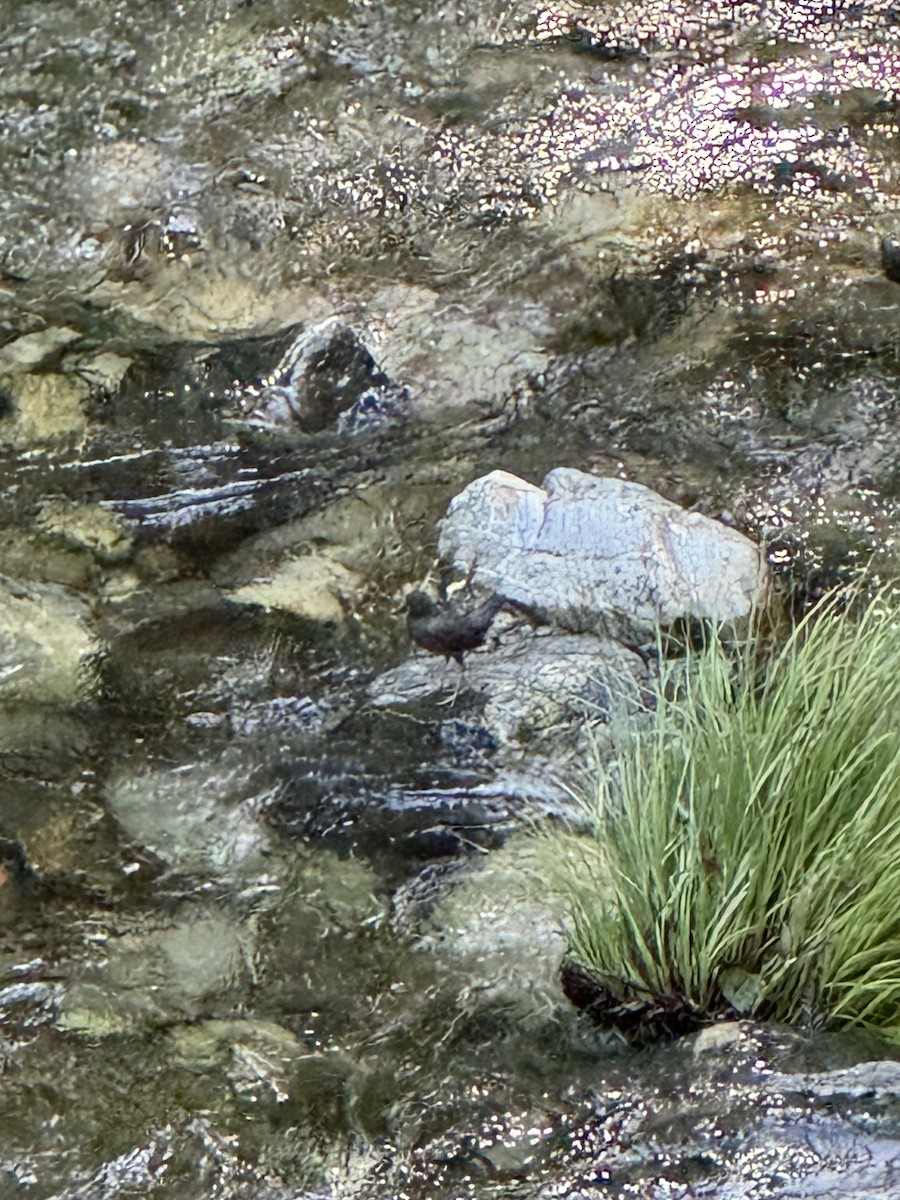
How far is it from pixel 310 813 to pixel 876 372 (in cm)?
166

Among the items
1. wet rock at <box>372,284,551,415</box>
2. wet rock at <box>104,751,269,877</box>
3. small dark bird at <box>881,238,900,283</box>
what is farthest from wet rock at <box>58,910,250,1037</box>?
small dark bird at <box>881,238,900,283</box>

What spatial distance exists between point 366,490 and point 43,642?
81 cm

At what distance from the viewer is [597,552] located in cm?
309

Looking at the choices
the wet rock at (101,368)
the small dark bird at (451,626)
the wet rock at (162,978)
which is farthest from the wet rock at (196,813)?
the wet rock at (101,368)

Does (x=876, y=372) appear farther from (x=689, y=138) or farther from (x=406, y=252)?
(x=406, y=252)

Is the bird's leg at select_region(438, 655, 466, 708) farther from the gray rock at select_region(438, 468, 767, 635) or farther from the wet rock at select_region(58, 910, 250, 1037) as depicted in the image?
the wet rock at select_region(58, 910, 250, 1037)

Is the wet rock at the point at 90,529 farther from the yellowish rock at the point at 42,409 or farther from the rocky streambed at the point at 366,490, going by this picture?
the yellowish rock at the point at 42,409

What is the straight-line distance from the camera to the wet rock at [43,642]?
10.2ft

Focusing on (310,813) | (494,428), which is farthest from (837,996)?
(494,428)

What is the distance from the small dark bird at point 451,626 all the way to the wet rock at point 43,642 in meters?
Result: 0.74

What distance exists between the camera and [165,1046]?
254 cm

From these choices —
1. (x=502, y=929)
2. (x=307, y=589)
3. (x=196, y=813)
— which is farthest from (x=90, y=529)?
(x=502, y=929)

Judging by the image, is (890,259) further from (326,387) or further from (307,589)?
(307,589)

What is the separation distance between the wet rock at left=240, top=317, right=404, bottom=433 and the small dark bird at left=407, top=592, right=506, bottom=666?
20.6 inches
